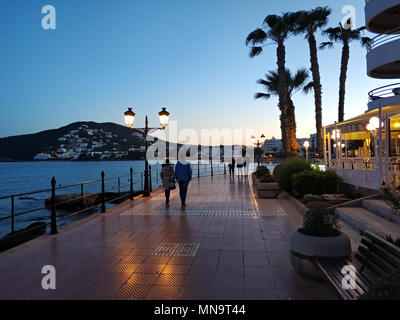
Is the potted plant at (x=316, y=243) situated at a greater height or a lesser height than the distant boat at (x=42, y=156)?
lesser

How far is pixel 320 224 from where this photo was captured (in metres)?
3.95

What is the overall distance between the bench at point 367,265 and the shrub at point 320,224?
1.14ft

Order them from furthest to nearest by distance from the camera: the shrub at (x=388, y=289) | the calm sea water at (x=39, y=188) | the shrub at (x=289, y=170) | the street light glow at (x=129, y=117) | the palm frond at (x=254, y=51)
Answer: the calm sea water at (x=39, y=188) → the palm frond at (x=254, y=51) → the shrub at (x=289, y=170) → the street light glow at (x=129, y=117) → the shrub at (x=388, y=289)

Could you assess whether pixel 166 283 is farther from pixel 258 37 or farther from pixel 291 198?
pixel 258 37

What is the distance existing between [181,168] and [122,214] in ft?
7.96

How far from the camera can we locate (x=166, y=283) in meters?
3.75

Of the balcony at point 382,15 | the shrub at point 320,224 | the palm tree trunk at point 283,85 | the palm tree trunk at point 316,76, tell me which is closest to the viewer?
the shrub at point 320,224

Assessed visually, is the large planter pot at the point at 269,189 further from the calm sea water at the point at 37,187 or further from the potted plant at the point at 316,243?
the potted plant at the point at 316,243

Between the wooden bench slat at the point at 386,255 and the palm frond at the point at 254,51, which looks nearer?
the wooden bench slat at the point at 386,255

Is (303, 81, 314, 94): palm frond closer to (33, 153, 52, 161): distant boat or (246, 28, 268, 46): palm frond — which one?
(246, 28, 268, 46): palm frond

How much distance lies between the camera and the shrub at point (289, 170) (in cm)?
1259
